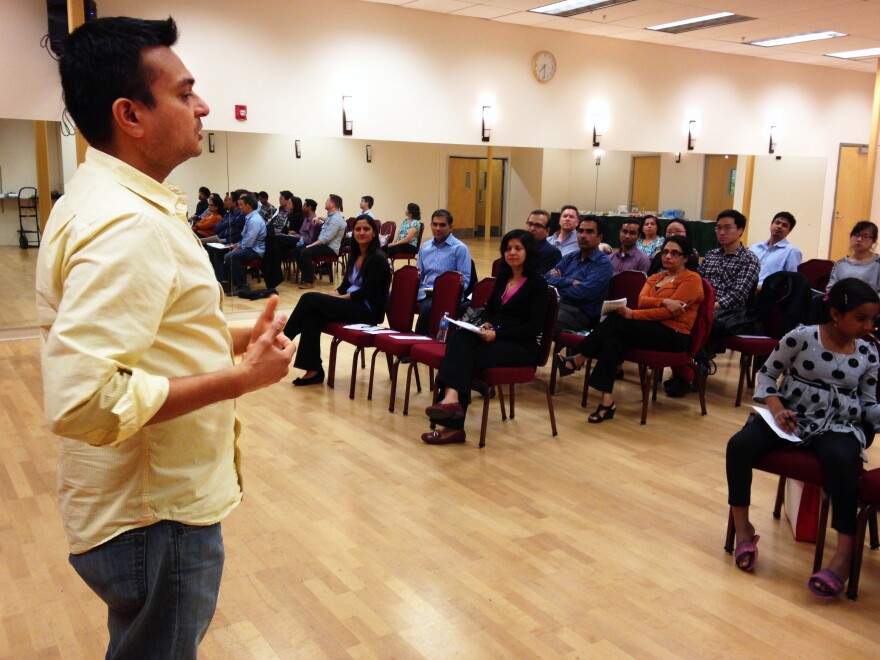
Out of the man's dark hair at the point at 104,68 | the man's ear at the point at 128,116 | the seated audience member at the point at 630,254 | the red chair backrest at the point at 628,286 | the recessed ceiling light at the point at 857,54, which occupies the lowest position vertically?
the red chair backrest at the point at 628,286

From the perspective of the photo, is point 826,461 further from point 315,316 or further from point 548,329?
point 315,316

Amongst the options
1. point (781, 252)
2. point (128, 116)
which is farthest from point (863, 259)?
point (128, 116)

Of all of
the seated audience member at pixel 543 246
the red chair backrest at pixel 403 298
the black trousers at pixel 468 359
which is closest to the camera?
the black trousers at pixel 468 359

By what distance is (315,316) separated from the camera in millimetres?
6098

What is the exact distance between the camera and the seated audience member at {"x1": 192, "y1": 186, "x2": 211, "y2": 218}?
8.67 meters

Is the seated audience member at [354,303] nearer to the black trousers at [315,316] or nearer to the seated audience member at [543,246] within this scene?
the black trousers at [315,316]

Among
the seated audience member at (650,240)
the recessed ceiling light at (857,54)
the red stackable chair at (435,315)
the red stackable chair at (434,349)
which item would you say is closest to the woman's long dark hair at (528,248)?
the red stackable chair at (434,349)

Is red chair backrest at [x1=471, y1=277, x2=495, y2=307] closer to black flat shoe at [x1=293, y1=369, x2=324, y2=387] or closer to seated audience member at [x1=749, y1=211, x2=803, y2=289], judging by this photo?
black flat shoe at [x1=293, y1=369, x2=324, y2=387]

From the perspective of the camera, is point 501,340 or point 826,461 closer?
point 826,461

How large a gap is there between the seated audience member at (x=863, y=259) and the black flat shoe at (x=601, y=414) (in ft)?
8.01

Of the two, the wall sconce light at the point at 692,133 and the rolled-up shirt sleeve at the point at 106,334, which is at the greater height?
the wall sconce light at the point at 692,133

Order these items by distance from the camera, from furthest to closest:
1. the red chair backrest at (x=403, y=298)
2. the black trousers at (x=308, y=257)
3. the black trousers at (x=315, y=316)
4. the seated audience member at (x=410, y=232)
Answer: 1. the black trousers at (x=308, y=257)
2. the seated audience member at (x=410, y=232)
3. the black trousers at (x=315, y=316)
4. the red chair backrest at (x=403, y=298)

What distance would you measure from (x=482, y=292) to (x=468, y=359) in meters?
0.88

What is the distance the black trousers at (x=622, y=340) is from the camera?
5266mm
